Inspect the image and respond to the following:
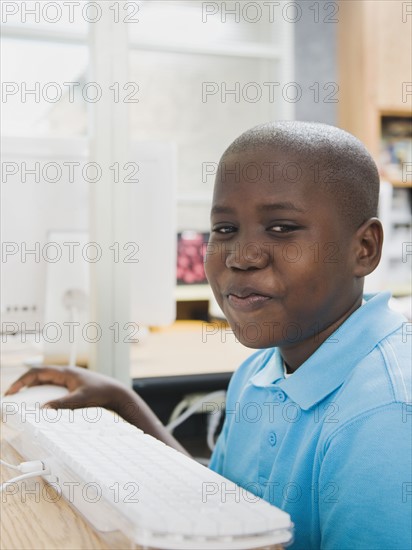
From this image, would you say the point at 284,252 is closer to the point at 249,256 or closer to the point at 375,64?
the point at 249,256

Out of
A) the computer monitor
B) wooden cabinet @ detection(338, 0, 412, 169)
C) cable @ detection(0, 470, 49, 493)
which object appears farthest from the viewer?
wooden cabinet @ detection(338, 0, 412, 169)

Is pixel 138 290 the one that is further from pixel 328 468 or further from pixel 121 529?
pixel 121 529

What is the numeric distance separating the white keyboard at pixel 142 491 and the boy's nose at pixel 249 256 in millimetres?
224

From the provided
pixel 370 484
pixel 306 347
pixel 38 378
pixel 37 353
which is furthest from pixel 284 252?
pixel 37 353

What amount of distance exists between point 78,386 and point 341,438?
493 mm

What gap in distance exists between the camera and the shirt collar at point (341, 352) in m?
0.76

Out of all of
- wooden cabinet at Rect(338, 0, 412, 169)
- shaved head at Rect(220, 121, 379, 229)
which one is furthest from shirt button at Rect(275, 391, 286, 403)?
wooden cabinet at Rect(338, 0, 412, 169)

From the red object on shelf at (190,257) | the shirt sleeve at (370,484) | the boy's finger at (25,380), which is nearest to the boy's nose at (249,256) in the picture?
the shirt sleeve at (370,484)

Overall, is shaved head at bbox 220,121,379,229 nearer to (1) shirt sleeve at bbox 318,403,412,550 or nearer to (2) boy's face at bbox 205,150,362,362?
(2) boy's face at bbox 205,150,362,362

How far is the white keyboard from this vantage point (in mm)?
472

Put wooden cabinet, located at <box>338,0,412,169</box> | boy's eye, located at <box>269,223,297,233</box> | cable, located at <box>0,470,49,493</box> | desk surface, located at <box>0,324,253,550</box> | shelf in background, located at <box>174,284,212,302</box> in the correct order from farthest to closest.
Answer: wooden cabinet, located at <box>338,0,412,169</box> → shelf in background, located at <box>174,284,212,302</box> → boy's eye, located at <box>269,223,297,233</box> → cable, located at <box>0,470,49,493</box> → desk surface, located at <box>0,324,253,550</box>

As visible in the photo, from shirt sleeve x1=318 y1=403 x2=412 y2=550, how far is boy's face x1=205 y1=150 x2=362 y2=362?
0.17 meters

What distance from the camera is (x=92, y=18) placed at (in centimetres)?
124

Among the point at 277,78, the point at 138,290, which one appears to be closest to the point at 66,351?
the point at 138,290
